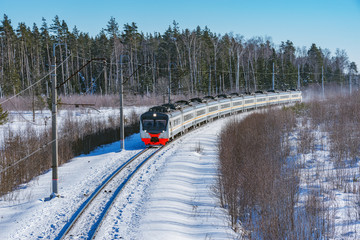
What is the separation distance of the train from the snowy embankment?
8.17ft

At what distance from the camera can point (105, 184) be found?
535 inches

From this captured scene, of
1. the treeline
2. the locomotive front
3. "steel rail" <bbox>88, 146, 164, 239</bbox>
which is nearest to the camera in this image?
"steel rail" <bbox>88, 146, 164, 239</bbox>

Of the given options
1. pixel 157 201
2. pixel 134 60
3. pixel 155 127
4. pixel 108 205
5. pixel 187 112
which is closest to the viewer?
pixel 108 205

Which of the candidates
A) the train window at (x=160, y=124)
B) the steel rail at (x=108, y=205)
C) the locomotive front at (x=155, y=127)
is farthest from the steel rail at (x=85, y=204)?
the train window at (x=160, y=124)

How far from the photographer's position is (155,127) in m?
20.3

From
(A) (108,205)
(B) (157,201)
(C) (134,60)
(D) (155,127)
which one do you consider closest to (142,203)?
(B) (157,201)

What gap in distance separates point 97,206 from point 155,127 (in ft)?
31.0

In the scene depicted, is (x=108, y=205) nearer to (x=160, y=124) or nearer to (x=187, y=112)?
(x=160, y=124)

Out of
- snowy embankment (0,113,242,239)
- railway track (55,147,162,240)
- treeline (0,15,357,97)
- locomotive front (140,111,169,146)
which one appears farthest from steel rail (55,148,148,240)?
treeline (0,15,357,97)

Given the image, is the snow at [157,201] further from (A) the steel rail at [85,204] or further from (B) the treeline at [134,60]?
(B) the treeline at [134,60]

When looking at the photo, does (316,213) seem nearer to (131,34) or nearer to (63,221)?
(63,221)

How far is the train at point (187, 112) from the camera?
20312mm

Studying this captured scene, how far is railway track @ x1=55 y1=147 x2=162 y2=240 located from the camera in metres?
9.26

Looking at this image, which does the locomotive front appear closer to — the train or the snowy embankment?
the train
